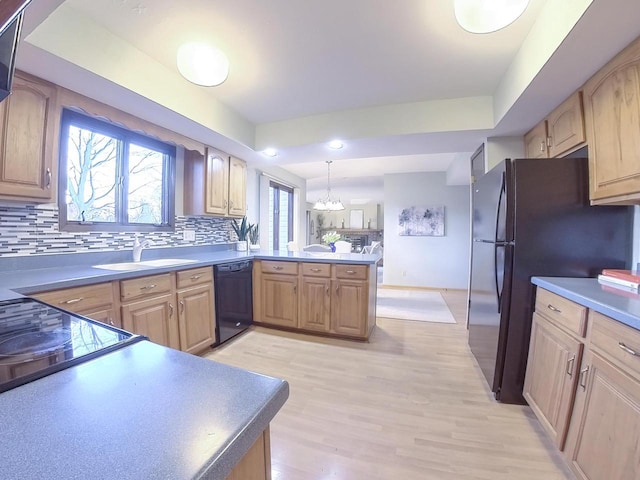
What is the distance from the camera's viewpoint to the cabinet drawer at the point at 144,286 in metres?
1.82

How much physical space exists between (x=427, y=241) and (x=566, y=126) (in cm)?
384

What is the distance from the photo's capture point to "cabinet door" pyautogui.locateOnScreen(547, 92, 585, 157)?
1.71 meters

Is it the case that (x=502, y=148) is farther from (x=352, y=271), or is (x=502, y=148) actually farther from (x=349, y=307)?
(x=349, y=307)

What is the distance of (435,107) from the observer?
8.09 ft

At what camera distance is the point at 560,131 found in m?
1.92

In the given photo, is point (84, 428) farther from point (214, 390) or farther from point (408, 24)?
point (408, 24)

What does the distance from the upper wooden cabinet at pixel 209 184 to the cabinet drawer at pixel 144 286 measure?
96 cm

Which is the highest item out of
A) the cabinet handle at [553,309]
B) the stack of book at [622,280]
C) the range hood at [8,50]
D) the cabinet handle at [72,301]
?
the range hood at [8,50]

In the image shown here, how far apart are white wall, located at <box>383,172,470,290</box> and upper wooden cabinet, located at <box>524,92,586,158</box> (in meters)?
3.13

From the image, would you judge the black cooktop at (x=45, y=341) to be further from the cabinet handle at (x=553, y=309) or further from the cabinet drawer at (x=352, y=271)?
Result: the cabinet drawer at (x=352, y=271)

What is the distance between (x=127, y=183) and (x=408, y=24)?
8.21ft

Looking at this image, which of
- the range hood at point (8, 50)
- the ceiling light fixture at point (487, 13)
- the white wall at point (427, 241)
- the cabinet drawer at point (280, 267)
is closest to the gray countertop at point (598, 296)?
the ceiling light fixture at point (487, 13)

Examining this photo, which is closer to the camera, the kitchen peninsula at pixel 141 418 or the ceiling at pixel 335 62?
the kitchen peninsula at pixel 141 418

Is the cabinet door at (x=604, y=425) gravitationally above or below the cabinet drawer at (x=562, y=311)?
below
